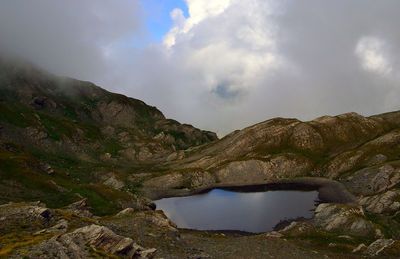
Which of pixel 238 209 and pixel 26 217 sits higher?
pixel 26 217

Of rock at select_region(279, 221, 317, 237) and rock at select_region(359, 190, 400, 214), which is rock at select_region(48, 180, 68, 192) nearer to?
rock at select_region(279, 221, 317, 237)

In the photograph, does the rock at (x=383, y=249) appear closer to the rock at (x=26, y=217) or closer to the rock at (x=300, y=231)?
the rock at (x=300, y=231)

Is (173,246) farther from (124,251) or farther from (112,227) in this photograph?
(124,251)

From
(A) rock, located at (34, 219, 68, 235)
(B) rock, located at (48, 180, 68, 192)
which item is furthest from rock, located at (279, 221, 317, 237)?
(B) rock, located at (48, 180, 68, 192)

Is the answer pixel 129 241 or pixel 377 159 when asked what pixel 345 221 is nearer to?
pixel 129 241

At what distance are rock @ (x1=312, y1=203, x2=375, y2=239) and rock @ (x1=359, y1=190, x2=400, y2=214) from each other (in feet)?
72.2

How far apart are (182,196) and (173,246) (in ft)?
453

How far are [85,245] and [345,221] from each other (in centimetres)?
9003

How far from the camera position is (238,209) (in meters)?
148

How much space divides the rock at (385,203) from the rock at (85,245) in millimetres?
111448

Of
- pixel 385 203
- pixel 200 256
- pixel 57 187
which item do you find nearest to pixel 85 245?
pixel 200 256

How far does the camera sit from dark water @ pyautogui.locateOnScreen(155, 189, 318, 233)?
411 feet

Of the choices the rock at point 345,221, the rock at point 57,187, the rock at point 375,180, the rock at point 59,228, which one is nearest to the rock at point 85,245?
the rock at point 59,228

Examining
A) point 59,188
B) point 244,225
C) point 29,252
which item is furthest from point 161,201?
point 29,252
